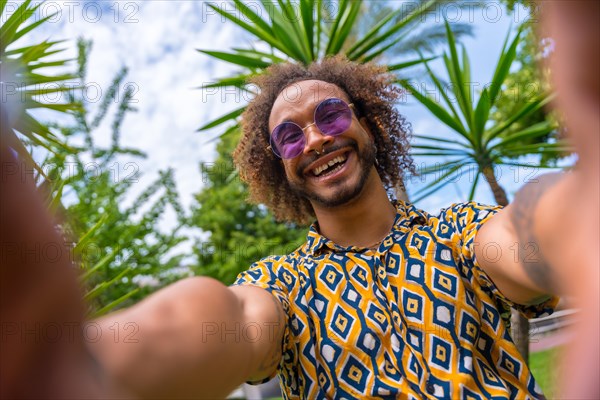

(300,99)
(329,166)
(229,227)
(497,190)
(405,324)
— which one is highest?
(300,99)

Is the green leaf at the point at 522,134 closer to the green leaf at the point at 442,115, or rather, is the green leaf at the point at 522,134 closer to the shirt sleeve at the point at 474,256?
the green leaf at the point at 442,115

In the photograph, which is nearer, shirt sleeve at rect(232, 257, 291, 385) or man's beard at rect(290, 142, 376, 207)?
shirt sleeve at rect(232, 257, 291, 385)

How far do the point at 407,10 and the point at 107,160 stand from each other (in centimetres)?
935

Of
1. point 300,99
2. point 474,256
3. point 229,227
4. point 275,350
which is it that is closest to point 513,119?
point 300,99

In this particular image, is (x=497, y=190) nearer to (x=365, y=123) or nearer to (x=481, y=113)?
(x=481, y=113)

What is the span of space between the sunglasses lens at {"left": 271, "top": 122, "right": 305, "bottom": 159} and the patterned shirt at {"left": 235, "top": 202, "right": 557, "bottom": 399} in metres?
0.53

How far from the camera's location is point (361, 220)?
6.41 ft

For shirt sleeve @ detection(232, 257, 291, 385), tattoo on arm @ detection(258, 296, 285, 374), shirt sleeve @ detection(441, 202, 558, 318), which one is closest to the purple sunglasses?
shirt sleeve @ detection(232, 257, 291, 385)

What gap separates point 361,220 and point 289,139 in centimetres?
44

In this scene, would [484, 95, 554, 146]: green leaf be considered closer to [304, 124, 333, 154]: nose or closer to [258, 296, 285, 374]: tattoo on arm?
[304, 124, 333, 154]: nose

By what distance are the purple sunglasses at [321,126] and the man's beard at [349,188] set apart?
9 centimetres

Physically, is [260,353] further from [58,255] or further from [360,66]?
[360,66]

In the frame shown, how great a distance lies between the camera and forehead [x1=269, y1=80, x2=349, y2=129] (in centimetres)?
213

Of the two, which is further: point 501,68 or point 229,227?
point 229,227
